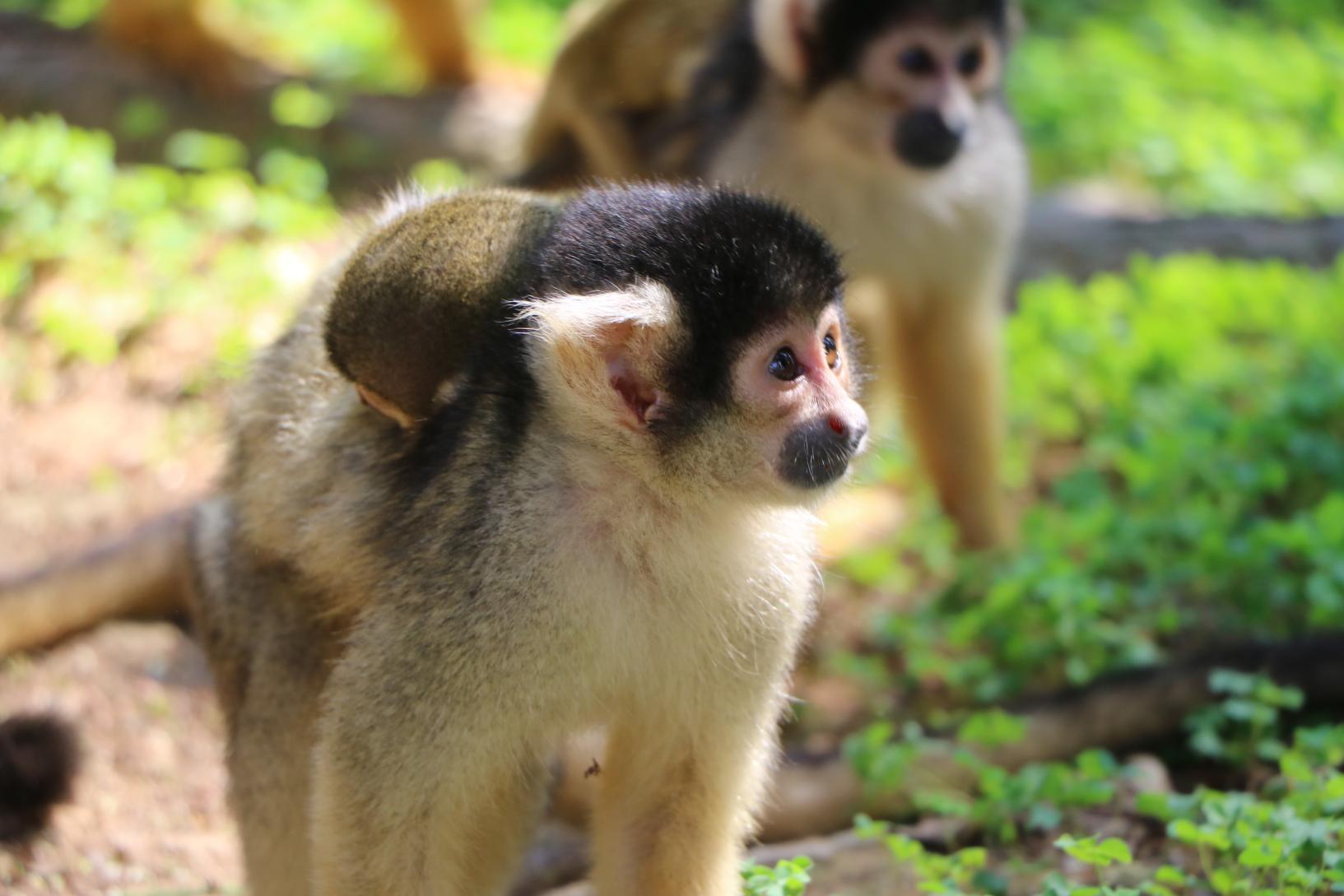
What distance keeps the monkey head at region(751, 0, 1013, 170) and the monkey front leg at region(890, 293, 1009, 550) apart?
0.71 meters

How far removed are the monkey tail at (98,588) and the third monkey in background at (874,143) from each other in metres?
1.82

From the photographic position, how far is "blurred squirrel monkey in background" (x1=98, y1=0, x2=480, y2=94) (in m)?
7.12

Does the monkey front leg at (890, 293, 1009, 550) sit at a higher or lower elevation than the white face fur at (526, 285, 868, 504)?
lower

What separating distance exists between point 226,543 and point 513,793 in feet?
2.64

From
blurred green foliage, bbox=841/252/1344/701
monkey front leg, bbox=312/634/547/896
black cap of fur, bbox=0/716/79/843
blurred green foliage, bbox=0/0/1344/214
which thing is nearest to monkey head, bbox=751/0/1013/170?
blurred green foliage, bbox=841/252/1344/701

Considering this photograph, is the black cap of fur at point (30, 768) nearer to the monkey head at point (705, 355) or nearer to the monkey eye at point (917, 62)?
the monkey head at point (705, 355)

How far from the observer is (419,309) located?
8.70 ft

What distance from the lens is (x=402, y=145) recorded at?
714cm

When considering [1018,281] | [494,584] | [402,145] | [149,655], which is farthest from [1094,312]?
[494,584]

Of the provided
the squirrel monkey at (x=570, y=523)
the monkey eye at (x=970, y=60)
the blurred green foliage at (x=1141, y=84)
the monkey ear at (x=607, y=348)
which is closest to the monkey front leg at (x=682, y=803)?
the squirrel monkey at (x=570, y=523)

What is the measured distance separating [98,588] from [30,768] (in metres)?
1.05

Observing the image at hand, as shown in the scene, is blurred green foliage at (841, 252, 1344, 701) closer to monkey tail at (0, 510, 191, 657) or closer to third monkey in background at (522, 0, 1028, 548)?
third monkey in background at (522, 0, 1028, 548)

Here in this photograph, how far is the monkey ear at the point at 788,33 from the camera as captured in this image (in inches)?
178

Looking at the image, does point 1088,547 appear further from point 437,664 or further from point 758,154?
point 437,664
